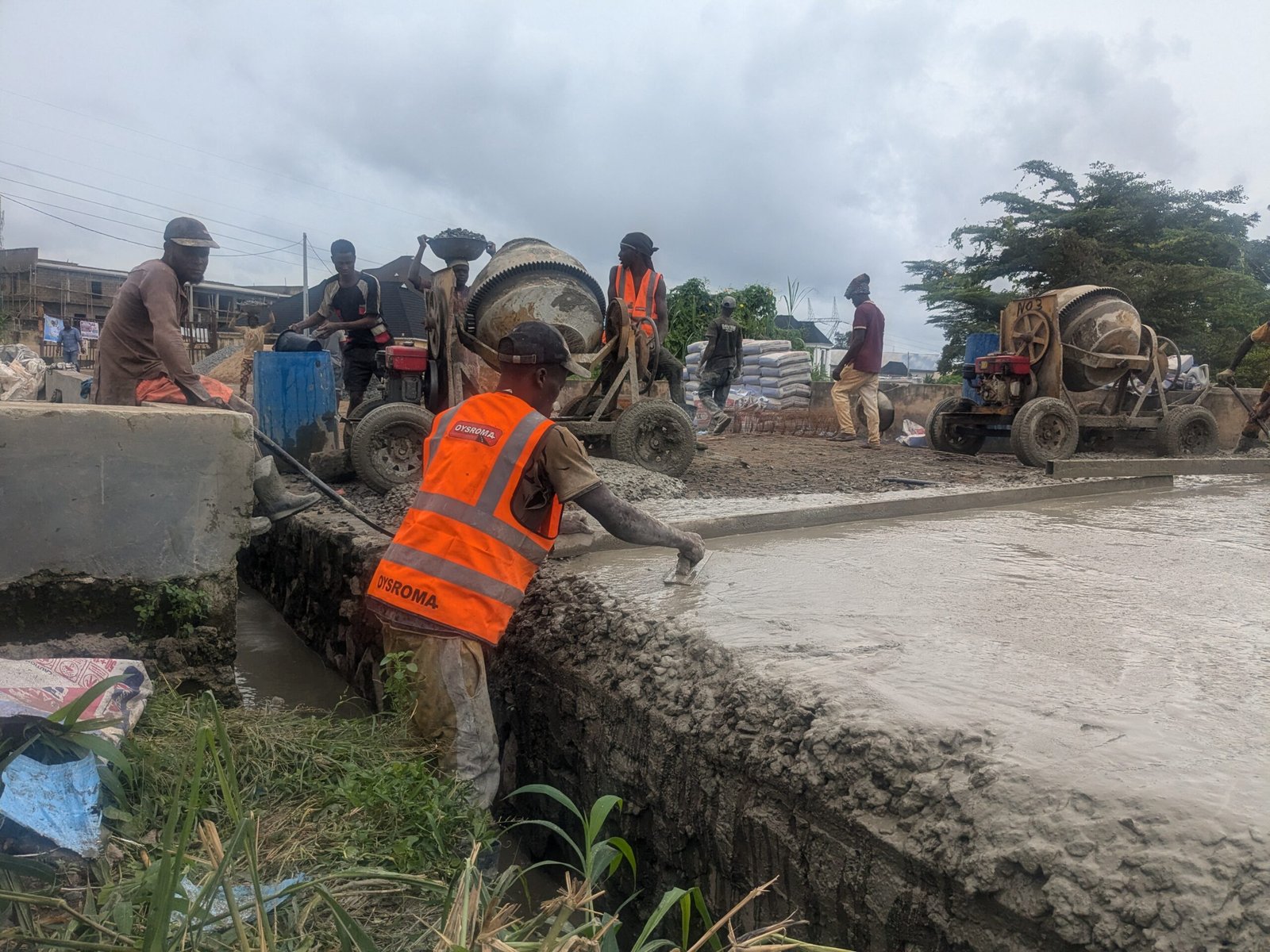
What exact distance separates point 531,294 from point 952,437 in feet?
17.7

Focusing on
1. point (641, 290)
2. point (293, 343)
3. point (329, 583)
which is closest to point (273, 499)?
point (329, 583)

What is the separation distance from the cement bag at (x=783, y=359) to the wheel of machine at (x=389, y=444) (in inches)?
334

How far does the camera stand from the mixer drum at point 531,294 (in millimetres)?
5742

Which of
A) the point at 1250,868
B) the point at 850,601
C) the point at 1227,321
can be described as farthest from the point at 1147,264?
the point at 1250,868

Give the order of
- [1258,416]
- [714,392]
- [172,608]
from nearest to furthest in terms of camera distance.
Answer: [172,608]
[1258,416]
[714,392]

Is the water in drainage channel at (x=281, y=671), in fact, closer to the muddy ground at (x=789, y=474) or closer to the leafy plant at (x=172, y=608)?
the leafy plant at (x=172, y=608)

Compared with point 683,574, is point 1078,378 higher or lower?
higher

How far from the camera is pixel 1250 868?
3.98 ft

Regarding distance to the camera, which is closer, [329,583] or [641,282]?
[329,583]

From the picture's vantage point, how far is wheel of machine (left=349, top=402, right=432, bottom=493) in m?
5.75

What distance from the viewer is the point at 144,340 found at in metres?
4.28

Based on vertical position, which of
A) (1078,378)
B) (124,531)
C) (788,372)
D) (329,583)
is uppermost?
(788,372)

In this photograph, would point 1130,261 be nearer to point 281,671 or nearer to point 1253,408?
point 1253,408

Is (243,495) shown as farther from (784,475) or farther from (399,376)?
(784,475)
